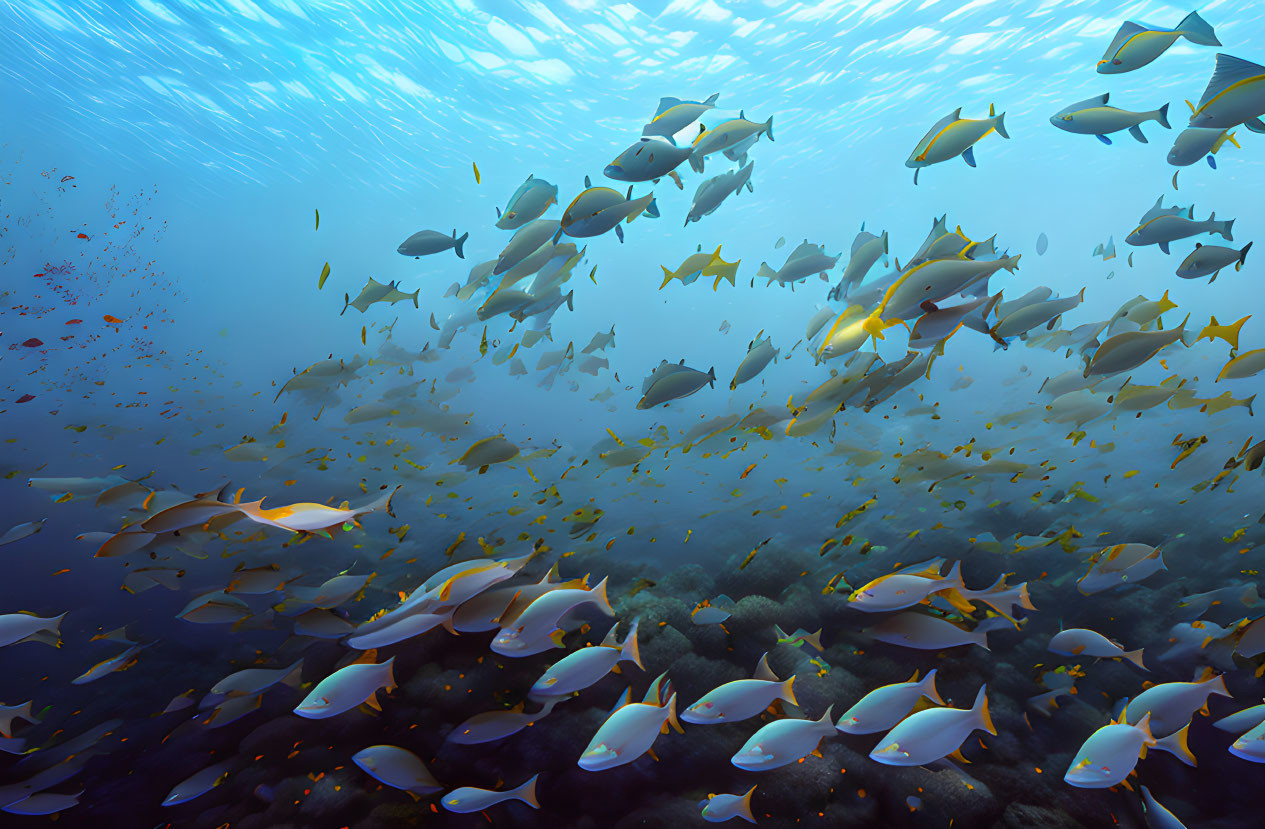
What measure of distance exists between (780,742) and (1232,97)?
426 centimetres

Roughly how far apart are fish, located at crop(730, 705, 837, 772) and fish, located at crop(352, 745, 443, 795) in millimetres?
1856

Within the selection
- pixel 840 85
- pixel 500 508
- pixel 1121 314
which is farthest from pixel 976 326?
pixel 840 85

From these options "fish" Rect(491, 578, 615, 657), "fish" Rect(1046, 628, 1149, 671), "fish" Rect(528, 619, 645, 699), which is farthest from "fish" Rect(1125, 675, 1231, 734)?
"fish" Rect(491, 578, 615, 657)

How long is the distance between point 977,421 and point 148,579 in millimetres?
25540

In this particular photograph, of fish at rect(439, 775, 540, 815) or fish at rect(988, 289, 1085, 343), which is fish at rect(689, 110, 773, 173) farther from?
fish at rect(439, 775, 540, 815)

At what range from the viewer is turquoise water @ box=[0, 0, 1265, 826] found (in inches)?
148

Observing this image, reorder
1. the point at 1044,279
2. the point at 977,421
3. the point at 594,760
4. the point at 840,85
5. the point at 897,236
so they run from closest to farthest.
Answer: the point at 594,760
the point at 840,85
the point at 977,421
the point at 897,236
the point at 1044,279

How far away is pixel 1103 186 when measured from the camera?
35.4 metres

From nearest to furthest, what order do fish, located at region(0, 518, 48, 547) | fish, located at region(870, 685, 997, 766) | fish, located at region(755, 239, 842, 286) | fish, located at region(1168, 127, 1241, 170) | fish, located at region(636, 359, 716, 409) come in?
fish, located at region(870, 685, 997, 766), fish, located at region(1168, 127, 1241, 170), fish, located at region(636, 359, 716, 409), fish, located at region(0, 518, 48, 547), fish, located at region(755, 239, 842, 286)

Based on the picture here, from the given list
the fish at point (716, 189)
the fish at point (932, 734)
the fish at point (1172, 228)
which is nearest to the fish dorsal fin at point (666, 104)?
the fish at point (716, 189)

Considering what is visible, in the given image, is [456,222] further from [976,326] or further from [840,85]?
[976,326]

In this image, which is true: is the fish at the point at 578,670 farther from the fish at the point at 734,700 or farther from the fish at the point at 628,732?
the fish at the point at 734,700

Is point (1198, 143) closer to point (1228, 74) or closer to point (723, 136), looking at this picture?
point (1228, 74)

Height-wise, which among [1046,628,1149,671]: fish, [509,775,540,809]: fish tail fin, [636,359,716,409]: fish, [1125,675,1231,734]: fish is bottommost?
[509,775,540,809]: fish tail fin
